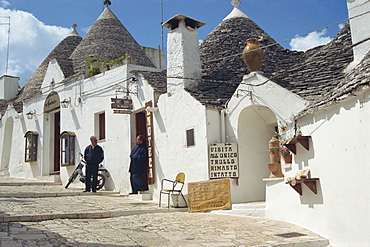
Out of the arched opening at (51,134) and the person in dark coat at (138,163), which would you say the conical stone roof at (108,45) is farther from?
the person in dark coat at (138,163)

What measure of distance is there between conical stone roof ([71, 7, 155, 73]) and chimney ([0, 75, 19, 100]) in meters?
5.71

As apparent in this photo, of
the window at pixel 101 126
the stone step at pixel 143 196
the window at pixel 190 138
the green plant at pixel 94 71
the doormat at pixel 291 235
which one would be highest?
the green plant at pixel 94 71

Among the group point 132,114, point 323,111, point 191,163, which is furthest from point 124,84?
point 323,111

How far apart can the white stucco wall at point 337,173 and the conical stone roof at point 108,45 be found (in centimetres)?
1194

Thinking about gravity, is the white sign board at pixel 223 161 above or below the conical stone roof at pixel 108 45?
below

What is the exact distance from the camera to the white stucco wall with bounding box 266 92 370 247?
18.3ft

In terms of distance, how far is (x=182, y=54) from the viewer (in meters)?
12.1

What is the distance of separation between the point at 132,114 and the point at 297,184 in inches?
293

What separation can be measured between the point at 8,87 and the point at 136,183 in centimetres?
1394

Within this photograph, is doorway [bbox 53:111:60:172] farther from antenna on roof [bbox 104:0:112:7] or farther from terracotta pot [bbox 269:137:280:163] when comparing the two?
terracotta pot [bbox 269:137:280:163]

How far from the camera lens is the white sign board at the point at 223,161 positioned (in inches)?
408

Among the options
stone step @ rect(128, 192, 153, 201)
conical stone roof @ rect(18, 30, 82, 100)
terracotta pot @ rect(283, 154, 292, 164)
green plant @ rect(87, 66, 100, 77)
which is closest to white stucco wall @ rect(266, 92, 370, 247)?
terracotta pot @ rect(283, 154, 292, 164)

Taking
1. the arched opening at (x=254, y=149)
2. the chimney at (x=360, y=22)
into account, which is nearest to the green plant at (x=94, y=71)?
the arched opening at (x=254, y=149)

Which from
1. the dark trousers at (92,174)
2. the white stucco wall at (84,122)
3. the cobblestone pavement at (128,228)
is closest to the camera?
the cobblestone pavement at (128,228)
